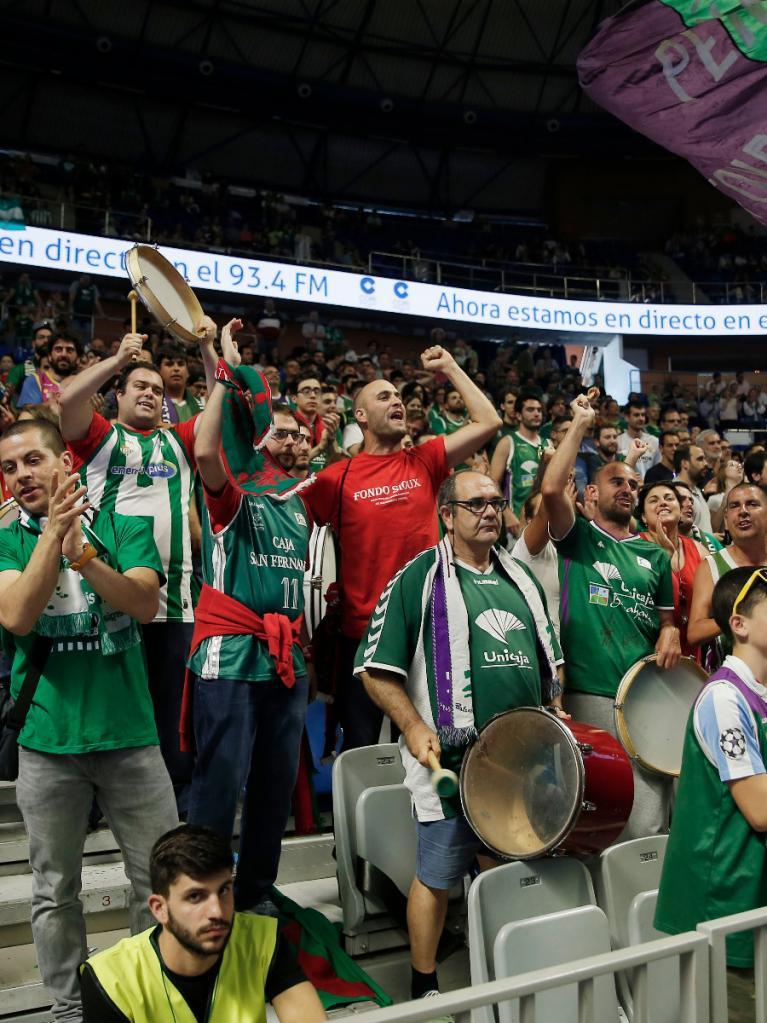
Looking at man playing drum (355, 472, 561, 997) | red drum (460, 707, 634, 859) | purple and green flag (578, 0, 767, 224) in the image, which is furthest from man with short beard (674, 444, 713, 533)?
red drum (460, 707, 634, 859)

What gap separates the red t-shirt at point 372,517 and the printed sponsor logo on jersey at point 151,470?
56 centimetres

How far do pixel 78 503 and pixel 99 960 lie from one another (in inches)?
41.9

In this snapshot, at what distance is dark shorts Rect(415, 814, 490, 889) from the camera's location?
308 centimetres

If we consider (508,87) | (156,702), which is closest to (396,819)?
(156,702)

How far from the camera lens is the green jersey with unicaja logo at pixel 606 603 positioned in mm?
3867

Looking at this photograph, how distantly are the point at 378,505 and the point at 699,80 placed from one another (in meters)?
3.08

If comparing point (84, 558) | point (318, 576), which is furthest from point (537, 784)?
point (318, 576)

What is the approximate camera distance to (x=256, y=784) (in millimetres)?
3248

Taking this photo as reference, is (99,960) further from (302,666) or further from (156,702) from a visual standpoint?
(156,702)

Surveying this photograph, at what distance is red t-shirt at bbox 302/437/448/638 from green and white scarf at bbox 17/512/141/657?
3.62ft

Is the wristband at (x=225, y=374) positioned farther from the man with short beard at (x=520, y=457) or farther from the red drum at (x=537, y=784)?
the man with short beard at (x=520, y=457)

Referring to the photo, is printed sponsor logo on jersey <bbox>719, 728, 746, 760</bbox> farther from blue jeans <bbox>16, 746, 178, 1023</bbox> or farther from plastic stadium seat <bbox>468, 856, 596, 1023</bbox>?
blue jeans <bbox>16, 746, 178, 1023</bbox>

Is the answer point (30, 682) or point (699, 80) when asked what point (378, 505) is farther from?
point (699, 80)

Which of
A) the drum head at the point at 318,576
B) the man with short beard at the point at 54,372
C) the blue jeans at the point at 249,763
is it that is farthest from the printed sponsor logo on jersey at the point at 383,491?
the man with short beard at the point at 54,372
